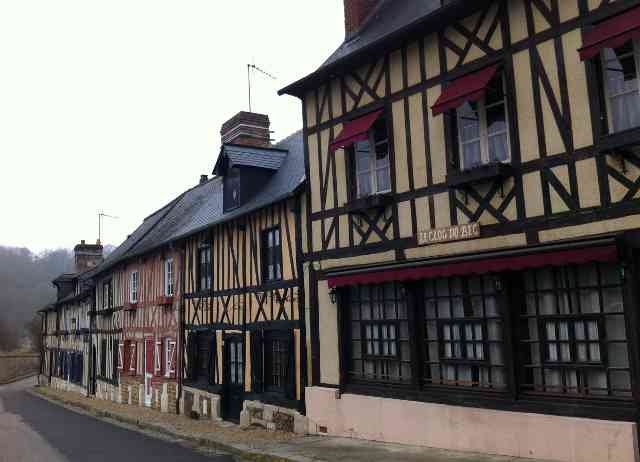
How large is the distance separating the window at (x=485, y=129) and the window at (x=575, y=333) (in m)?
1.69

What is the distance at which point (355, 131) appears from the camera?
Answer: 9.60 metres

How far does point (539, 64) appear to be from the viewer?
7301mm

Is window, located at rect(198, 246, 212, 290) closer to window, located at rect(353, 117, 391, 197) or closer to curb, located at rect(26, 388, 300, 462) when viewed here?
curb, located at rect(26, 388, 300, 462)

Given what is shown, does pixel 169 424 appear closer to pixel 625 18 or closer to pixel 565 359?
pixel 565 359

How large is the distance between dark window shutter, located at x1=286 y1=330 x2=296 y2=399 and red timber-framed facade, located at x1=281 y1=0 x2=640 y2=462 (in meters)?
0.67

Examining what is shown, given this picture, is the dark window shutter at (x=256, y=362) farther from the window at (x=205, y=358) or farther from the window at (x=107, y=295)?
the window at (x=107, y=295)

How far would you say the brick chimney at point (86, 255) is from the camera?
36.5 metres

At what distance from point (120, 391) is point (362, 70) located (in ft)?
56.1

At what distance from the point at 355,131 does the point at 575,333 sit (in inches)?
180

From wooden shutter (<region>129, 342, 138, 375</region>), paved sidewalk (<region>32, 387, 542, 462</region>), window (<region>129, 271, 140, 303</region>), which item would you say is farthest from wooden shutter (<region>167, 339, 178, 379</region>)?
window (<region>129, 271, 140, 303</region>)

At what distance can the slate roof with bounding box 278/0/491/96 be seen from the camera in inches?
323

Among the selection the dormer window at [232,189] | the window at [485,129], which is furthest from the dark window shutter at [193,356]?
the window at [485,129]

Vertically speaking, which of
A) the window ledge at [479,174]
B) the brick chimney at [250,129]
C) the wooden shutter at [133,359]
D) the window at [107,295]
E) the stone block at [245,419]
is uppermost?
the brick chimney at [250,129]

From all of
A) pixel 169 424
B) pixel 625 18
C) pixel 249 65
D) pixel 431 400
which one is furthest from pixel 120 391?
pixel 625 18
